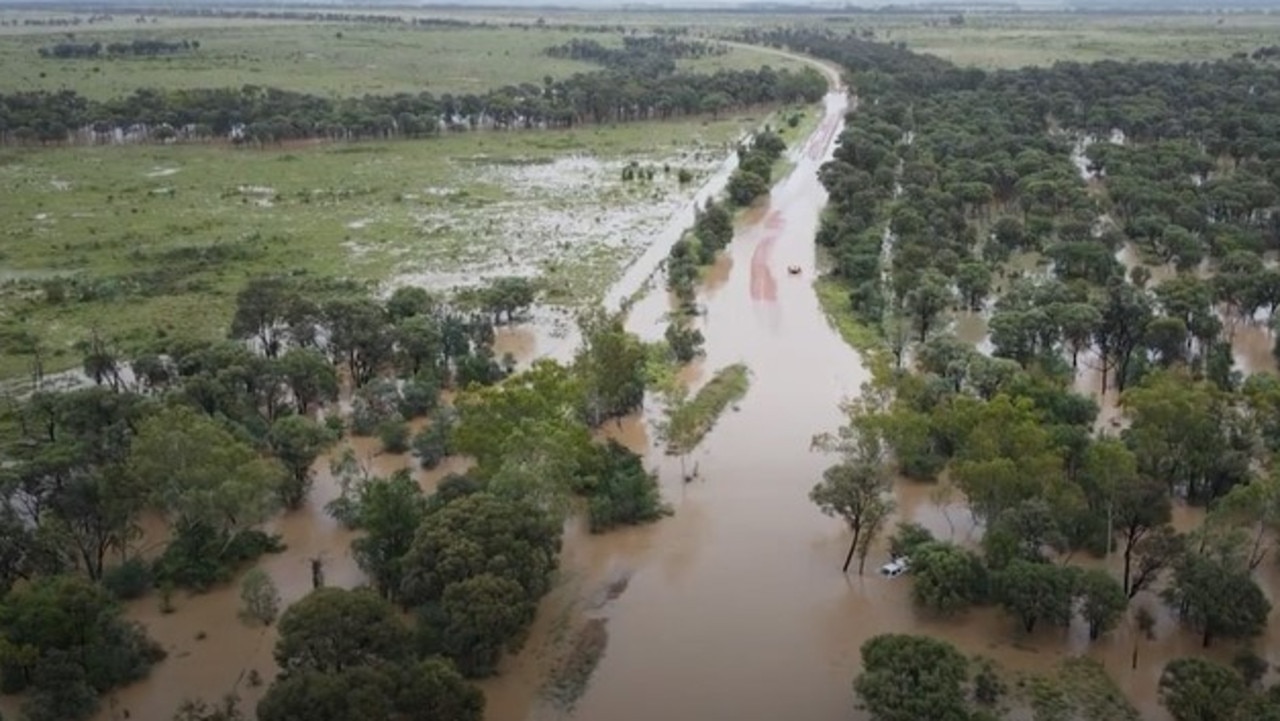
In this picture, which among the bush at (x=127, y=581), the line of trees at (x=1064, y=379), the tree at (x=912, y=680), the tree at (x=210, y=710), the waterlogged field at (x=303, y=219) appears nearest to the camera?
the tree at (x=912, y=680)

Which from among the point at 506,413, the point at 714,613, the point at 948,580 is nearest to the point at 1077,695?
the point at 948,580

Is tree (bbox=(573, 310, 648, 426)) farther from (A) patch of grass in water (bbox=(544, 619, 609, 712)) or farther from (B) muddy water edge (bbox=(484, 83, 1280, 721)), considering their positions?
(A) patch of grass in water (bbox=(544, 619, 609, 712))

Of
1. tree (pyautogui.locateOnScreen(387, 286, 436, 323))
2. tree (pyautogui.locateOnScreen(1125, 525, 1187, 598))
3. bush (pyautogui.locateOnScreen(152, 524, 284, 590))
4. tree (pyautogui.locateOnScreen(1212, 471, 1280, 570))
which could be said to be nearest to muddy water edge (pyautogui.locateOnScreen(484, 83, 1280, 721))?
tree (pyautogui.locateOnScreen(1125, 525, 1187, 598))

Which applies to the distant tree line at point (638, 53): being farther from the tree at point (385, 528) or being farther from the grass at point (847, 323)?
the tree at point (385, 528)

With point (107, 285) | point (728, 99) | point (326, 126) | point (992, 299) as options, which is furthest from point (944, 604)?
point (728, 99)

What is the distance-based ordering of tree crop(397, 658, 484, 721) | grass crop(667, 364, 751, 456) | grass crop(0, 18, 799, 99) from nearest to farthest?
tree crop(397, 658, 484, 721) → grass crop(667, 364, 751, 456) → grass crop(0, 18, 799, 99)

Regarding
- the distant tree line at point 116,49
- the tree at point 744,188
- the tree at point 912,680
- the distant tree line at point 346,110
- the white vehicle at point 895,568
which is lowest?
the white vehicle at point 895,568

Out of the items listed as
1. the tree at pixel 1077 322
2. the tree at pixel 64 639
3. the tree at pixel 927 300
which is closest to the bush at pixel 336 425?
the tree at pixel 64 639

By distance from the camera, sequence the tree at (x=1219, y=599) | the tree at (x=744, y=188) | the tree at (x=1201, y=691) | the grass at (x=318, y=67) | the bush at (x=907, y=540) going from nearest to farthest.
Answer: the tree at (x=1201, y=691) → the tree at (x=1219, y=599) → the bush at (x=907, y=540) → the tree at (x=744, y=188) → the grass at (x=318, y=67)
